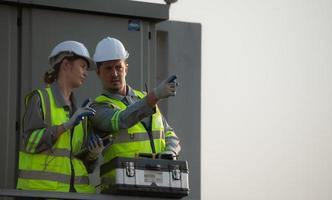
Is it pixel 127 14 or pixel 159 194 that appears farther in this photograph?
pixel 127 14

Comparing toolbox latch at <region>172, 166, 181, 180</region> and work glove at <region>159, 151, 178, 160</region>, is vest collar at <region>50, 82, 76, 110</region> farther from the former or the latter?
toolbox latch at <region>172, 166, 181, 180</region>

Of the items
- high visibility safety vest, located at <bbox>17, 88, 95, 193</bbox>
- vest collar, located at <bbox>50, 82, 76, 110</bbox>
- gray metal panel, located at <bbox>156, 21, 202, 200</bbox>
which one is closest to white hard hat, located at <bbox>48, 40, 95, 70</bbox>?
vest collar, located at <bbox>50, 82, 76, 110</bbox>

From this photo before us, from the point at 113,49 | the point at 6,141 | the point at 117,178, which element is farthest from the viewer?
the point at 6,141

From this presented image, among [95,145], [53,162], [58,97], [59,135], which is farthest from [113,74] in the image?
[53,162]

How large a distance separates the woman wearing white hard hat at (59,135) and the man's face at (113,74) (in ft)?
0.90

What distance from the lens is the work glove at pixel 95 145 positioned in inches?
564

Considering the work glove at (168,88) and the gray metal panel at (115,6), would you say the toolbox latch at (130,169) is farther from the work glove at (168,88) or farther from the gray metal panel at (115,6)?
the gray metal panel at (115,6)

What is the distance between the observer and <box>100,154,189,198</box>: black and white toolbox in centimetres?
1413

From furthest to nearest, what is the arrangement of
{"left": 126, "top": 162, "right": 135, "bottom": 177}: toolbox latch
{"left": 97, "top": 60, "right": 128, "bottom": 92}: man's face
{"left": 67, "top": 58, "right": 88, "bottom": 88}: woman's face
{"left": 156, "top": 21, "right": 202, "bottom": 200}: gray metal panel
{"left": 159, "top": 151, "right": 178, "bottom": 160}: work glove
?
{"left": 156, "top": 21, "right": 202, "bottom": 200}: gray metal panel → {"left": 97, "top": 60, "right": 128, "bottom": 92}: man's face → {"left": 67, "top": 58, "right": 88, "bottom": 88}: woman's face → {"left": 159, "top": 151, "right": 178, "bottom": 160}: work glove → {"left": 126, "top": 162, "right": 135, "bottom": 177}: toolbox latch

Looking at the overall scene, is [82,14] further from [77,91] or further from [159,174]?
[159,174]

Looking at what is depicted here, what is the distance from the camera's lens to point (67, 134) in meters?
14.3

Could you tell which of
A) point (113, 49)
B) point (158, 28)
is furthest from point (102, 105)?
point (158, 28)

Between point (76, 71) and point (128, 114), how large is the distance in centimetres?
72

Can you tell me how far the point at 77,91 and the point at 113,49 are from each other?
1962mm
